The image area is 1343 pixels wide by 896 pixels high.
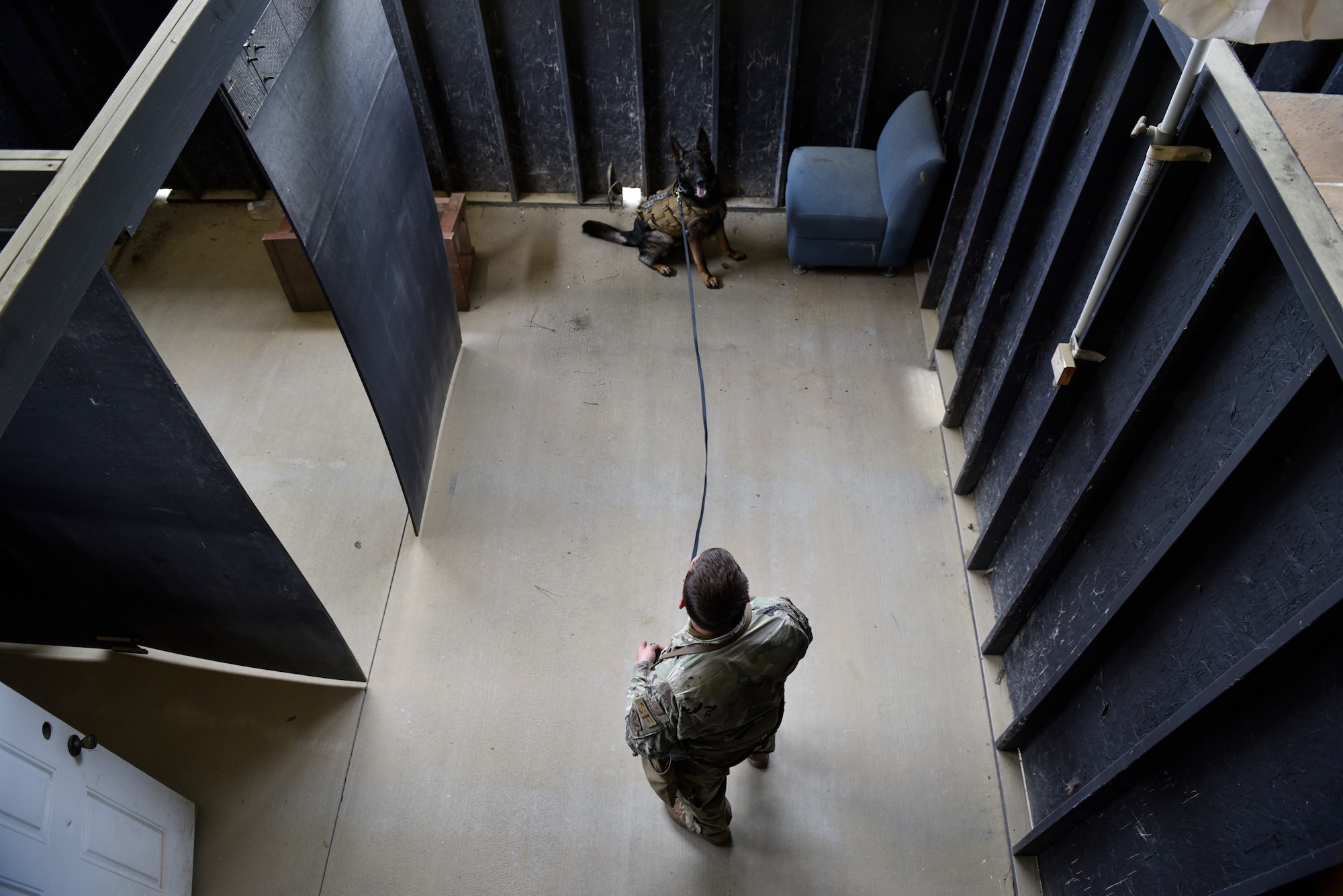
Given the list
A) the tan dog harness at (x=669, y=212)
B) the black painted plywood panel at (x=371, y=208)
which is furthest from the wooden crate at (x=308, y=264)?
the tan dog harness at (x=669, y=212)

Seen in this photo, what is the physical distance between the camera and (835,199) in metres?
4.76

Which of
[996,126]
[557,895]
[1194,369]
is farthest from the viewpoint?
[996,126]

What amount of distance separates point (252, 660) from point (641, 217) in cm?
320

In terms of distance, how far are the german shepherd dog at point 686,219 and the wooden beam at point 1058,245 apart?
1.80m

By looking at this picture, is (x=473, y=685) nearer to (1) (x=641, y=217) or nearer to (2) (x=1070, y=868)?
(2) (x=1070, y=868)

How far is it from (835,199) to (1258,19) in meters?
3.35

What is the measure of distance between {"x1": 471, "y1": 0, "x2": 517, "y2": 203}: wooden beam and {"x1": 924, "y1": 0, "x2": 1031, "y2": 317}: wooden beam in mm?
2707

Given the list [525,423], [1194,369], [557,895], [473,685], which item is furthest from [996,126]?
[557,895]

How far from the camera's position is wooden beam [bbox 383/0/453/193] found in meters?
4.76

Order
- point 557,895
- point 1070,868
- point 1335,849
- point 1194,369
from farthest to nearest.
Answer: point 557,895
point 1070,868
point 1194,369
point 1335,849

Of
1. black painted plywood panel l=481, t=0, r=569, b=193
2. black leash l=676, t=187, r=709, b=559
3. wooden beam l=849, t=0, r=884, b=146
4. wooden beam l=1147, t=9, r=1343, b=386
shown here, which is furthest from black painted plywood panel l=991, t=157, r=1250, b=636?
black painted plywood panel l=481, t=0, r=569, b=193

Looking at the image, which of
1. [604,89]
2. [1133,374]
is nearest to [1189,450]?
[1133,374]

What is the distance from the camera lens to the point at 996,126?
3.83 m

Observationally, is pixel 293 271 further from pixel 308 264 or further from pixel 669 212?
pixel 669 212
